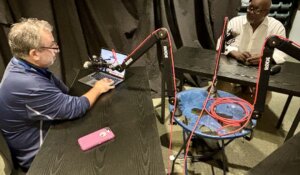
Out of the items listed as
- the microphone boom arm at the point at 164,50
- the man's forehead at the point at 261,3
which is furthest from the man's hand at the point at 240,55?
the microphone boom arm at the point at 164,50

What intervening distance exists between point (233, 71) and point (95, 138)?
3.75ft

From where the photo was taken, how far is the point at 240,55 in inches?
76.3

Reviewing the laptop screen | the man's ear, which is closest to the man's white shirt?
the laptop screen

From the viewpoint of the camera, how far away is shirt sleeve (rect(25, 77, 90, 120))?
1.15 meters

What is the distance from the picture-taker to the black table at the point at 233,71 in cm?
161

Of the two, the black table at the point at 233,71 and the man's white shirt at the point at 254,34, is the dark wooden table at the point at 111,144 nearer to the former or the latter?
the black table at the point at 233,71

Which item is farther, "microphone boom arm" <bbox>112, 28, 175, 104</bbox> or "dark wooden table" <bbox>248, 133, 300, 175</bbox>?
"microphone boom arm" <bbox>112, 28, 175, 104</bbox>

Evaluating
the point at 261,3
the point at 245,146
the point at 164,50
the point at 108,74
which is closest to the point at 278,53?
the point at 261,3

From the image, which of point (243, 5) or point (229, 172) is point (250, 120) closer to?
point (229, 172)

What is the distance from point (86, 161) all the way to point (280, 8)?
2.91 m

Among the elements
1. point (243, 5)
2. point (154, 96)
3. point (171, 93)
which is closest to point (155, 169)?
point (171, 93)

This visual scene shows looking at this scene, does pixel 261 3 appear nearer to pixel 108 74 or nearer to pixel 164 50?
pixel 164 50

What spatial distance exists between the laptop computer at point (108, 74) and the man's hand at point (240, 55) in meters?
0.92

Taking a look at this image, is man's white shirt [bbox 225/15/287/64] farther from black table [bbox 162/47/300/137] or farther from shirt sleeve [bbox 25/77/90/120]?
shirt sleeve [bbox 25/77/90/120]
